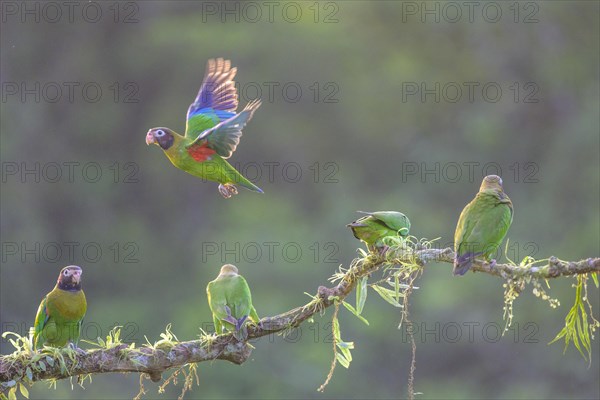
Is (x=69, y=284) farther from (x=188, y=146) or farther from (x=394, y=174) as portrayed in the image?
(x=394, y=174)

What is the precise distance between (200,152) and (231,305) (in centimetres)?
119

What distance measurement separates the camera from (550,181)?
19391mm

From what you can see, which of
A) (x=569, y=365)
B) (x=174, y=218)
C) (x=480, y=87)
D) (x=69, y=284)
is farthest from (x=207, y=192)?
(x=69, y=284)

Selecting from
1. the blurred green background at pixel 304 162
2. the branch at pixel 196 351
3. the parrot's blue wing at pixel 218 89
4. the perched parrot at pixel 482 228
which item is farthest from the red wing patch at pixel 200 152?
the blurred green background at pixel 304 162

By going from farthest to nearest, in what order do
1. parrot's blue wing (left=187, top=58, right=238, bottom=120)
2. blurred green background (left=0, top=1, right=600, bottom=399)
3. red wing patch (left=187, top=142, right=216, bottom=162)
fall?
blurred green background (left=0, top=1, right=600, bottom=399) → parrot's blue wing (left=187, top=58, right=238, bottom=120) → red wing patch (left=187, top=142, right=216, bottom=162)

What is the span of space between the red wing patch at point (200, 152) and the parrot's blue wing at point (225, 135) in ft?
0.06

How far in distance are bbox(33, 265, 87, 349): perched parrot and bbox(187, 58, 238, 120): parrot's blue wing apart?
5.15 feet

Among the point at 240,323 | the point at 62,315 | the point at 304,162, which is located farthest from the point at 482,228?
the point at 304,162

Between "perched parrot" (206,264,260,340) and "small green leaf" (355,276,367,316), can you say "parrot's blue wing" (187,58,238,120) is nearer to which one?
"perched parrot" (206,264,260,340)

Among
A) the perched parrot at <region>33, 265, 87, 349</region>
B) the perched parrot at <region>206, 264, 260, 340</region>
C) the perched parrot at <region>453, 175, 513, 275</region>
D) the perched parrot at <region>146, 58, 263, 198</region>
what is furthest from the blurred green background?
the perched parrot at <region>146, 58, 263, 198</region>

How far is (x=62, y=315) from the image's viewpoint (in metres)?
6.78

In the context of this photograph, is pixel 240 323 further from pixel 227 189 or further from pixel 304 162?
pixel 304 162

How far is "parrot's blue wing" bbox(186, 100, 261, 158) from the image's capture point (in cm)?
500

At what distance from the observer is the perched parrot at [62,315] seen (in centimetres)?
675
